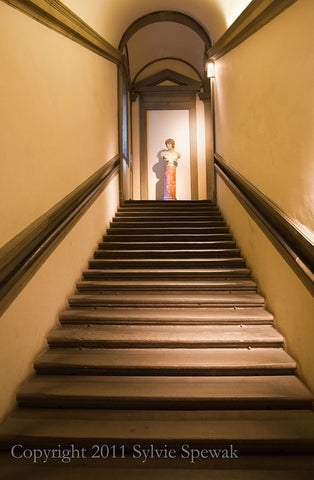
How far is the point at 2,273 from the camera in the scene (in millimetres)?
1442

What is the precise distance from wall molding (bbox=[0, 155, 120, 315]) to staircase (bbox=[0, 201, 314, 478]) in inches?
23.1

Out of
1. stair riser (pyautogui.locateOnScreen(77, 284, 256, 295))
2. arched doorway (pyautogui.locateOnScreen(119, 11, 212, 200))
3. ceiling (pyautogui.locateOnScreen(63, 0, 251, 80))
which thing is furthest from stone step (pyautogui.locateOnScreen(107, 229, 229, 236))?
arched doorway (pyautogui.locateOnScreen(119, 11, 212, 200))

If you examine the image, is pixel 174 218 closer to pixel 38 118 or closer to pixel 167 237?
pixel 167 237

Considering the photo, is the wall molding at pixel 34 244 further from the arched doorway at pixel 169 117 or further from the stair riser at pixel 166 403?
the arched doorway at pixel 169 117

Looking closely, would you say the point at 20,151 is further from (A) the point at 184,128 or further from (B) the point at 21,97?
(A) the point at 184,128

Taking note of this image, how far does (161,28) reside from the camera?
570 centimetres

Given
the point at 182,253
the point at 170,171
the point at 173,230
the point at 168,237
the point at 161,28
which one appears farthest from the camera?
the point at 170,171

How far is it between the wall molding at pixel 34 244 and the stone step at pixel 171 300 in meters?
0.59

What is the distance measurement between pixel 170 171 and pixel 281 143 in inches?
189

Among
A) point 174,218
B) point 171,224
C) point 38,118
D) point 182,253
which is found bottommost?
point 182,253

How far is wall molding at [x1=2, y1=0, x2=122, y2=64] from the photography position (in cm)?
182

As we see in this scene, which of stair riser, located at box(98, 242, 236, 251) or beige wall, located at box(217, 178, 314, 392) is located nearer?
beige wall, located at box(217, 178, 314, 392)

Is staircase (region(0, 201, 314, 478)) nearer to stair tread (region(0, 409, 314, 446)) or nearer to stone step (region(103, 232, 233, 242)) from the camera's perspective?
stair tread (region(0, 409, 314, 446))

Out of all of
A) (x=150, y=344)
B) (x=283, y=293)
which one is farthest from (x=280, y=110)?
(x=150, y=344)
